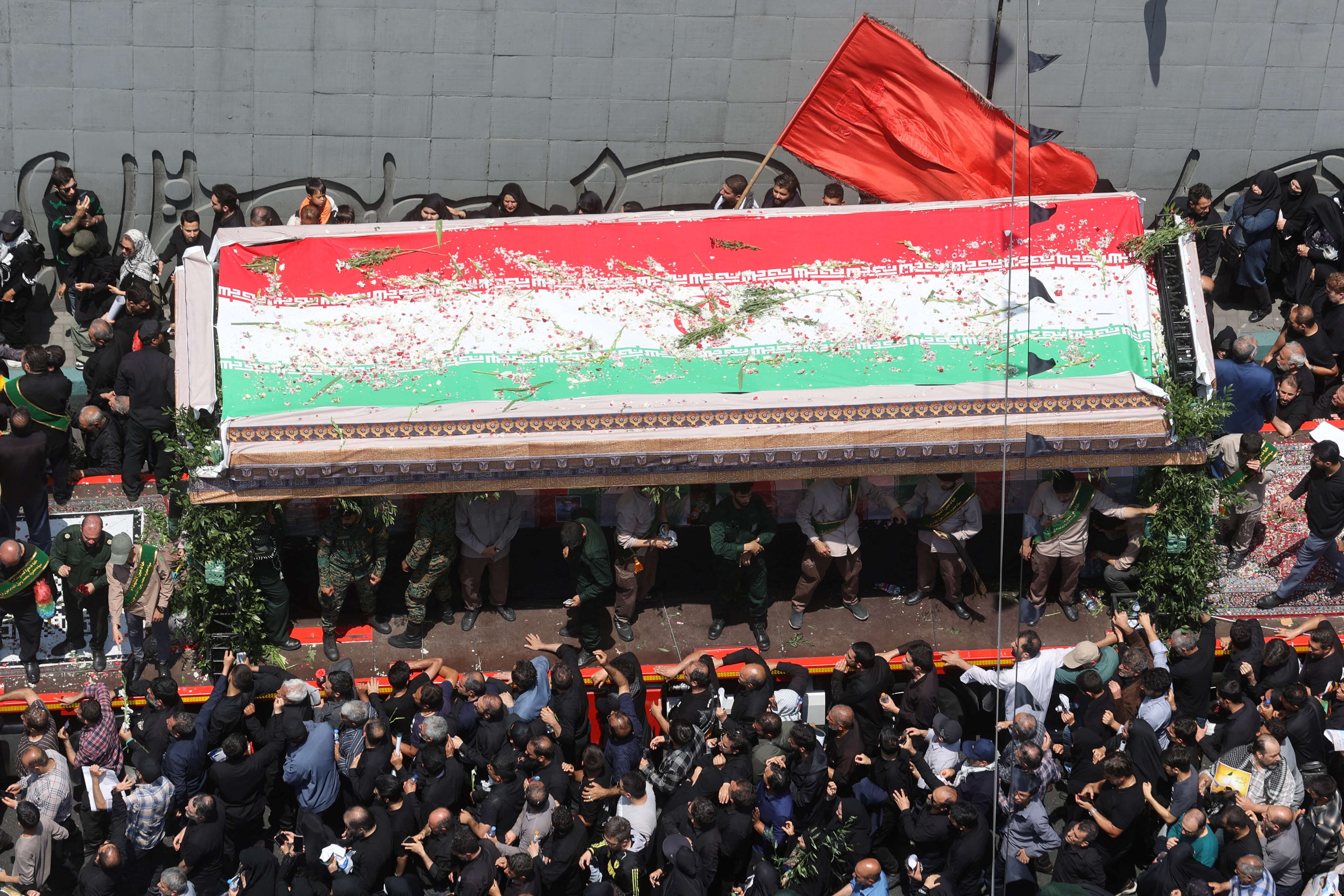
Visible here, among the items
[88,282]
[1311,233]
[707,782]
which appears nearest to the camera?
[707,782]

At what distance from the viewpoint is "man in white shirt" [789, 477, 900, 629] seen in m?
12.7

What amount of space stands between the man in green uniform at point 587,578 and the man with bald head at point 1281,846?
501cm

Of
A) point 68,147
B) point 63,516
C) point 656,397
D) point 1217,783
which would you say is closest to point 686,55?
point 656,397

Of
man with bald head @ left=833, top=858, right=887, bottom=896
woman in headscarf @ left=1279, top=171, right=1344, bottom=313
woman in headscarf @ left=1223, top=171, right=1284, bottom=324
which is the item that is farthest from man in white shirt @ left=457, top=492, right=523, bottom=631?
woman in headscarf @ left=1279, top=171, right=1344, bottom=313

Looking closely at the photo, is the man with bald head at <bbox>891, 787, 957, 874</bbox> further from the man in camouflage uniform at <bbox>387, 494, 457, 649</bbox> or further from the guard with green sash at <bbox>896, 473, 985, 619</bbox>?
the man in camouflage uniform at <bbox>387, 494, 457, 649</bbox>

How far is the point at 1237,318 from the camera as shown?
15938 millimetres

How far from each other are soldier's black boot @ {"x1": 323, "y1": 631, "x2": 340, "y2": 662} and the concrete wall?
460 cm

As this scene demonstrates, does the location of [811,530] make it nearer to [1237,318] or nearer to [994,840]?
[994,840]

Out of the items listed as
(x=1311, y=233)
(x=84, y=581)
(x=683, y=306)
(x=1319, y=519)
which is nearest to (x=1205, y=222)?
(x=1311, y=233)

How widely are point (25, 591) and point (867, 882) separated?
672 centimetres

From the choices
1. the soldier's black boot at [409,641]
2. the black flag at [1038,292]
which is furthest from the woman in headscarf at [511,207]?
the black flag at [1038,292]

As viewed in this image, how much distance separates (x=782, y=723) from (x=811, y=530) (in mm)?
1915

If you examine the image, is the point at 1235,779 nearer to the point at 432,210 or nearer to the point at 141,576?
the point at 432,210

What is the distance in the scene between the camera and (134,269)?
14.2 meters
